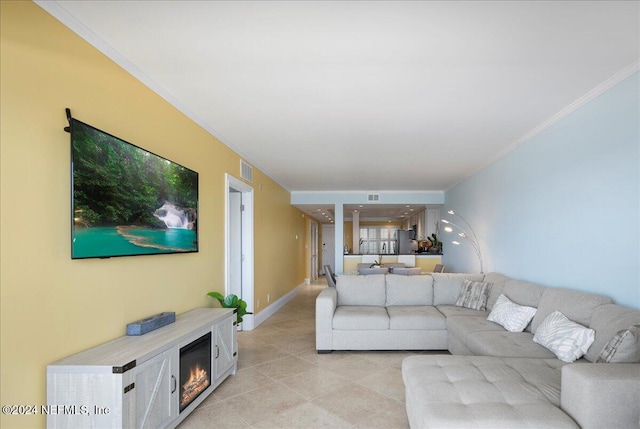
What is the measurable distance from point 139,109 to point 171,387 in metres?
1.97

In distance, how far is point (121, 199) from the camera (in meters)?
2.24

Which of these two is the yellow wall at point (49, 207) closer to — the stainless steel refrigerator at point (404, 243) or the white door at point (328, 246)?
the stainless steel refrigerator at point (404, 243)

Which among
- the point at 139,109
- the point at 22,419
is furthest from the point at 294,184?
the point at 22,419

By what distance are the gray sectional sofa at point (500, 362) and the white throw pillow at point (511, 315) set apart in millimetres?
55

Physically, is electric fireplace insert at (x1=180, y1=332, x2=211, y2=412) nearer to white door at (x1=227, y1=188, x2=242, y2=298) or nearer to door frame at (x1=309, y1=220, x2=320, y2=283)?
white door at (x1=227, y1=188, x2=242, y2=298)

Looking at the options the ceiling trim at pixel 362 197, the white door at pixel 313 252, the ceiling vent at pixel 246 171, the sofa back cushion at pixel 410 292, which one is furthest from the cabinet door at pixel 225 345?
the white door at pixel 313 252

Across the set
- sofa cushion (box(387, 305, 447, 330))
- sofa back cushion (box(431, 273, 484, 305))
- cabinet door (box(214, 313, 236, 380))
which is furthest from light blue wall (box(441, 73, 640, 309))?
cabinet door (box(214, 313, 236, 380))

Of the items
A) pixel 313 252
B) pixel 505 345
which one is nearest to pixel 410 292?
pixel 505 345

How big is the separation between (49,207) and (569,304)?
12.0 feet

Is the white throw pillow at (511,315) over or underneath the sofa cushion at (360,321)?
over

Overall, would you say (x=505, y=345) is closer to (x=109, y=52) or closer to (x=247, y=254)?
(x=247, y=254)

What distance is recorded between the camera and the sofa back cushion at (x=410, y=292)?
4758 millimetres

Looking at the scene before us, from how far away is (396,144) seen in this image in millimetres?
4391

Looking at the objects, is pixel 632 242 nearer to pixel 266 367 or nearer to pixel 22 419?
pixel 266 367
